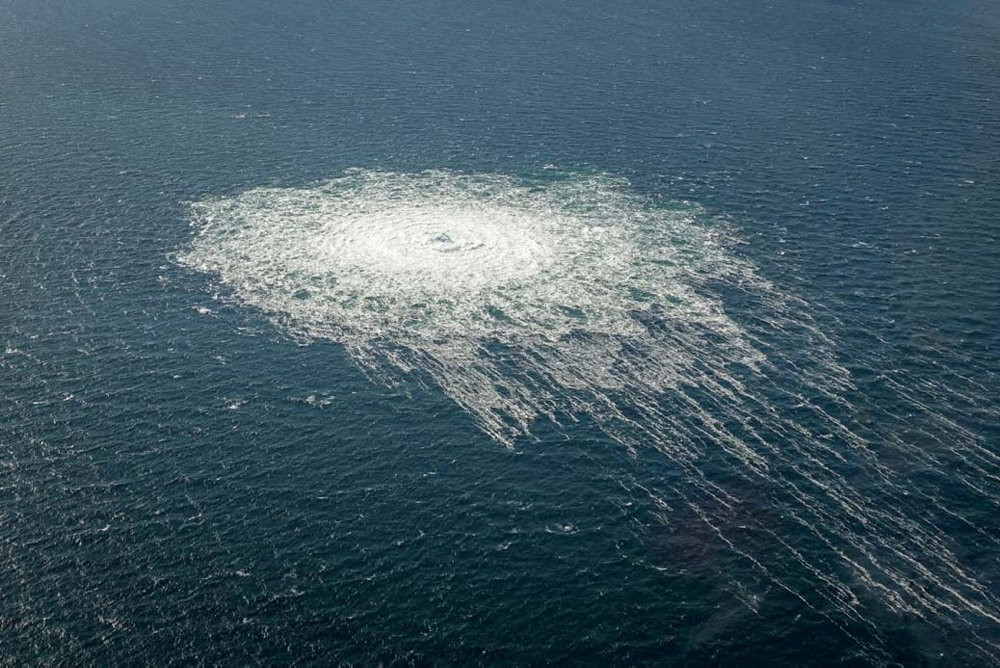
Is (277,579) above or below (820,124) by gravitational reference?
below

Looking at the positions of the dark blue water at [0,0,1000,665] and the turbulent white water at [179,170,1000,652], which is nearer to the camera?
the dark blue water at [0,0,1000,665]

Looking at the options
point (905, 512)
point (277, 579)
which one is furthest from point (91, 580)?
point (905, 512)

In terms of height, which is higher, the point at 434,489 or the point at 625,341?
the point at 625,341

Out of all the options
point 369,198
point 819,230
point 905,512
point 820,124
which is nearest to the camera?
point 905,512

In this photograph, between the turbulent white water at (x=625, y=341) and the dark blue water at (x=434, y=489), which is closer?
the dark blue water at (x=434, y=489)

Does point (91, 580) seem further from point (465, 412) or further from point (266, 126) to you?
point (266, 126)

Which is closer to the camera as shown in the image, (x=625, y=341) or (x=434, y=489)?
(x=434, y=489)

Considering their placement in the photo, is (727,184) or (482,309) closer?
(482,309)

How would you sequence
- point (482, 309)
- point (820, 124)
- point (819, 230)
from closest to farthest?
point (482, 309) < point (819, 230) < point (820, 124)
